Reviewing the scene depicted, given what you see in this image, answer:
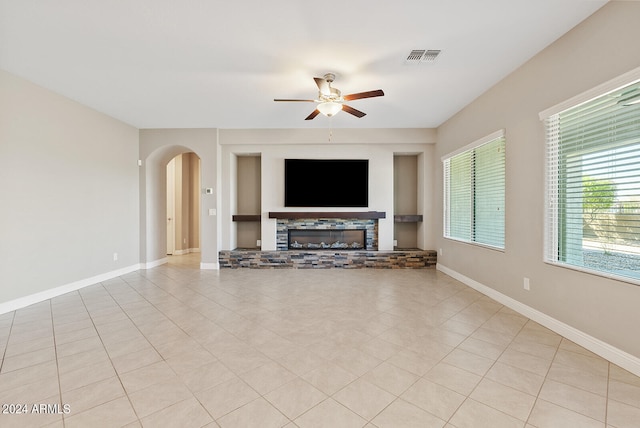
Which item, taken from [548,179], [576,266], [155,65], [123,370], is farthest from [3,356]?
[548,179]

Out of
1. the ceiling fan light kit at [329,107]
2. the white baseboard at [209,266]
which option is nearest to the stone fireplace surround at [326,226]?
the white baseboard at [209,266]

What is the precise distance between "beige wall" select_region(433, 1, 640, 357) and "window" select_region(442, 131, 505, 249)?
17 centimetres

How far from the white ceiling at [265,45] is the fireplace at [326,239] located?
8.79ft

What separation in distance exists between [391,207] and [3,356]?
5327mm

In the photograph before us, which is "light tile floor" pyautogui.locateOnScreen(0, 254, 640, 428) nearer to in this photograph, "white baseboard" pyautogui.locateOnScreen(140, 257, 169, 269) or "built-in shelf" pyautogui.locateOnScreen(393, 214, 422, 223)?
Answer: "white baseboard" pyautogui.locateOnScreen(140, 257, 169, 269)

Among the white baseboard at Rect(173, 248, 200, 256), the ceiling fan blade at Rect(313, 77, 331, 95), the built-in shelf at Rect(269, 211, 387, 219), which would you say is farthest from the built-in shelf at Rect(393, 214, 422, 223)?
the white baseboard at Rect(173, 248, 200, 256)

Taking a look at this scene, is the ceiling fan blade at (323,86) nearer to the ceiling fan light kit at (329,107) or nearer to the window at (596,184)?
the ceiling fan light kit at (329,107)

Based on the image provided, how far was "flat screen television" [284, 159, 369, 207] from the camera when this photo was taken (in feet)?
18.0

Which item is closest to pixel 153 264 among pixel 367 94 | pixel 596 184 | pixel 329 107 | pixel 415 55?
pixel 329 107

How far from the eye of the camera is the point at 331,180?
18.0ft

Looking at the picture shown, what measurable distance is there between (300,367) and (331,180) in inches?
157

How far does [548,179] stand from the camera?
2.64 metres

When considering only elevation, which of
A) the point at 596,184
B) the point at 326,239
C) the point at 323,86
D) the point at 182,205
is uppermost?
the point at 323,86

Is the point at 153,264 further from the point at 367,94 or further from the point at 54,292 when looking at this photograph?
the point at 367,94
